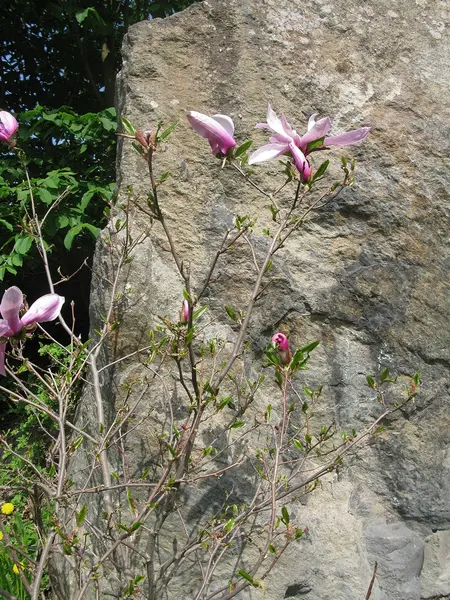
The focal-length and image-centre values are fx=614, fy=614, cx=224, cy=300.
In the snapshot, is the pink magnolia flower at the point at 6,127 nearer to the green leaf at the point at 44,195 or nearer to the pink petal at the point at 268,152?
the pink petal at the point at 268,152

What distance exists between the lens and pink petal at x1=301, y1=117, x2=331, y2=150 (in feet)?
4.31

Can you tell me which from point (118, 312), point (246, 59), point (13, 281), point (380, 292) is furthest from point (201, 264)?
point (13, 281)

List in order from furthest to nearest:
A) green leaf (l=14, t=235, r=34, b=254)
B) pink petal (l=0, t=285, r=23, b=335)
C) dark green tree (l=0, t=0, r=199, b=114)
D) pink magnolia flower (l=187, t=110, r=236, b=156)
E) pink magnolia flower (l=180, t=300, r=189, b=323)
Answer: dark green tree (l=0, t=0, r=199, b=114)
green leaf (l=14, t=235, r=34, b=254)
pink magnolia flower (l=180, t=300, r=189, b=323)
pink magnolia flower (l=187, t=110, r=236, b=156)
pink petal (l=0, t=285, r=23, b=335)

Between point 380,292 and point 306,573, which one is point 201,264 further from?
point 306,573

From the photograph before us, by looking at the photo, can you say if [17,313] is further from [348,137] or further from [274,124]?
[348,137]

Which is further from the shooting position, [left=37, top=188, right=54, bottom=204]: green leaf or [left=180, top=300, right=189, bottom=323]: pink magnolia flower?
[left=37, top=188, right=54, bottom=204]: green leaf

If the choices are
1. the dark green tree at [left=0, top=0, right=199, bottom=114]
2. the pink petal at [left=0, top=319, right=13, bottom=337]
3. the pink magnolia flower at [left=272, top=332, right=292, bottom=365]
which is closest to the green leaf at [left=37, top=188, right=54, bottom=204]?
the pink magnolia flower at [left=272, top=332, right=292, bottom=365]

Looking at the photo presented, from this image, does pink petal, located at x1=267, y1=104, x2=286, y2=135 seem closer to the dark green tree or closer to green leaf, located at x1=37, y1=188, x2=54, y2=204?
green leaf, located at x1=37, y1=188, x2=54, y2=204

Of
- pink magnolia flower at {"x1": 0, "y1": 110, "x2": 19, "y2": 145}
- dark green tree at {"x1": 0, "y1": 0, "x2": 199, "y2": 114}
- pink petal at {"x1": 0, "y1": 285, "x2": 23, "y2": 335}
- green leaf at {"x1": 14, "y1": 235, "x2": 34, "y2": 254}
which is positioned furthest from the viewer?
dark green tree at {"x1": 0, "y1": 0, "x2": 199, "y2": 114}

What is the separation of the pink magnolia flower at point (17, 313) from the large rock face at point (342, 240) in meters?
0.82

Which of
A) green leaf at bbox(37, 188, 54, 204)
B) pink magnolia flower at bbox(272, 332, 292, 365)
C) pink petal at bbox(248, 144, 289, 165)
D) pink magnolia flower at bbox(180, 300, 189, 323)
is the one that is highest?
pink petal at bbox(248, 144, 289, 165)

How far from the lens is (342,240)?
216cm

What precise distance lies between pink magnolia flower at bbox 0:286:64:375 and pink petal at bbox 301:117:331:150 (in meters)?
0.63

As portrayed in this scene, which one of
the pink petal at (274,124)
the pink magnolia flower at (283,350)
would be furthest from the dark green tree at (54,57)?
the pink magnolia flower at (283,350)
